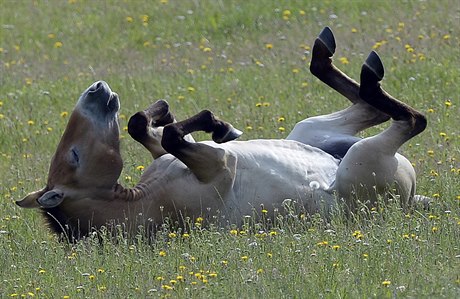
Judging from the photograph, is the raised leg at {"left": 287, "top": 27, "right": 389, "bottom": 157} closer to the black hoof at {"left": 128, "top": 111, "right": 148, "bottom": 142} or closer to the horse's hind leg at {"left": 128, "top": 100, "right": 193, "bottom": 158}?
the horse's hind leg at {"left": 128, "top": 100, "right": 193, "bottom": 158}

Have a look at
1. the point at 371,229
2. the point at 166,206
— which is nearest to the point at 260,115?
the point at 166,206

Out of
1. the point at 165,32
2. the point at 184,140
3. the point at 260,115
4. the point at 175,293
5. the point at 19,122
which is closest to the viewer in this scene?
the point at 175,293

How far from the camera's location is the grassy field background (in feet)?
19.8

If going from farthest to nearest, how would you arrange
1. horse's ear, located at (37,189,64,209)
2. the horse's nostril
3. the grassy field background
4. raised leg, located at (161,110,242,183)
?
the horse's nostril → raised leg, located at (161,110,242,183) → horse's ear, located at (37,189,64,209) → the grassy field background

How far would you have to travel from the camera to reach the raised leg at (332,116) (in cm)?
837

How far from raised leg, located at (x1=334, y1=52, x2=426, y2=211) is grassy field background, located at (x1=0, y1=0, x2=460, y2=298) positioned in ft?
0.62

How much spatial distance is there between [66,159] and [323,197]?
1.72 meters

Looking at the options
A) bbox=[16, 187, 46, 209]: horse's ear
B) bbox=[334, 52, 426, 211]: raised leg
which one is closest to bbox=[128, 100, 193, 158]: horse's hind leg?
bbox=[16, 187, 46, 209]: horse's ear

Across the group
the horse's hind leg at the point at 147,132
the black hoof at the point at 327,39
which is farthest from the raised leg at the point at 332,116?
the horse's hind leg at the point at 147,132

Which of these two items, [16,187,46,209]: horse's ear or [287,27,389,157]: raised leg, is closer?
[16,187,46,209]: horse's ear

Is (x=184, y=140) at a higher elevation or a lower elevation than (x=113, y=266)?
higher

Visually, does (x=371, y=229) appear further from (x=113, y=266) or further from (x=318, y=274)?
(x=113, y=266)

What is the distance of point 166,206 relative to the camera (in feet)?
24.4

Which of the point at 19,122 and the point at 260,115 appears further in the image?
the point at 19,122
